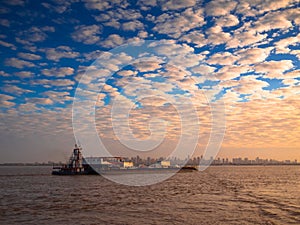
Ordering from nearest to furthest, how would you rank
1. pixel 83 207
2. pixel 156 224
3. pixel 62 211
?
pixel 156 224
pixel 62 211
pixel 83 207

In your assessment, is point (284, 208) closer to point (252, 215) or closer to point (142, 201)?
point (252, 215)

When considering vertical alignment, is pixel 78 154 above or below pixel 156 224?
above

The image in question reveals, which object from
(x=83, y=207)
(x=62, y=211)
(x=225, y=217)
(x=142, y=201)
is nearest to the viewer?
(x=225, y=217)

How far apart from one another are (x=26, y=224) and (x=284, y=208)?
28426 millimetres

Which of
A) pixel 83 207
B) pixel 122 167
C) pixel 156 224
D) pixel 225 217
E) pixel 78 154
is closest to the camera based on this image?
pixel 156 224

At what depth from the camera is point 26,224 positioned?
27.6m

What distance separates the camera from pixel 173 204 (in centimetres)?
3841

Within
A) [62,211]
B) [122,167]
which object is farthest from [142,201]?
[122,167]

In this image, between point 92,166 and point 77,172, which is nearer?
point 77,172

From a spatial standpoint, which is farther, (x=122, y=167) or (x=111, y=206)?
(x=122, y=167)

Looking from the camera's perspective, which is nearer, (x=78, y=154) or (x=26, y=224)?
(x=26, y=224)

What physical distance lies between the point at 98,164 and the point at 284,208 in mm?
103358

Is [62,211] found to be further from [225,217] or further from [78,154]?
[78,154]

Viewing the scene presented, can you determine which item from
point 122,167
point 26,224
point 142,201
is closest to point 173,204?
point 142,201
